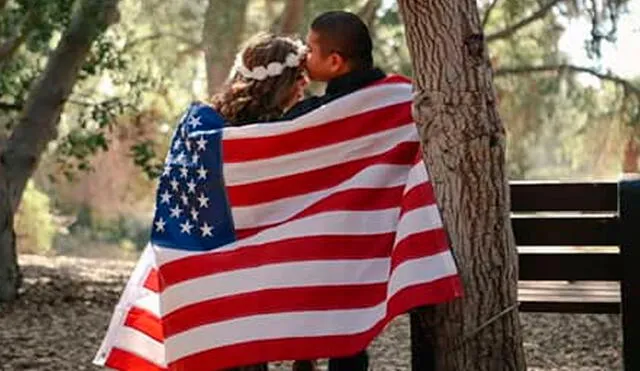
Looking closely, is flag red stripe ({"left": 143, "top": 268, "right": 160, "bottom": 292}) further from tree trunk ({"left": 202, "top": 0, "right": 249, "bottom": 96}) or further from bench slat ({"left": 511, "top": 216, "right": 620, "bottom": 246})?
tree trunk ({"left": 202, "top": 0, "right": 249, "bottom": 96})

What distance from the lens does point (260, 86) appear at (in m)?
4.11

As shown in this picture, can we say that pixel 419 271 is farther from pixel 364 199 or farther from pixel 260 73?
pixel 260 73

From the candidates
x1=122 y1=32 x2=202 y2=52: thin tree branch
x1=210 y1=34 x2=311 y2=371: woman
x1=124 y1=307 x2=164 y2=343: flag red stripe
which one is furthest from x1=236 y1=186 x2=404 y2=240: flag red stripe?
x1=122 y1=32 x2=202 y2=52: thin tree branch

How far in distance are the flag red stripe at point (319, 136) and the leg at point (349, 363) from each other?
0.69 m

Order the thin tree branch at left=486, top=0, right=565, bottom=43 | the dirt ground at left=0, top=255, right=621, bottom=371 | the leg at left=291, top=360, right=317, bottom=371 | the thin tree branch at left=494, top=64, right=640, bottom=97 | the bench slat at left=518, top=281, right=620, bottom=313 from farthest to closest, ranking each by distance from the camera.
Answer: the thin tree branch at left=494, top=64, right=640, bottom=97
the thin tree branch at left=486, top=0, right=565, bottom=43
the dirt ground at left=0, top=255, right=621, bottom=371
the bench slat at left=518, top=281, right=620, bottom=313
the leg at left=291, top=360, right=317, bottom=371

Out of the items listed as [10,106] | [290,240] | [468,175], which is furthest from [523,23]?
[290,240]

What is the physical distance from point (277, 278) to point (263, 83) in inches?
25.3

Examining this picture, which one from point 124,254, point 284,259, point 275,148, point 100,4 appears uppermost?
point 100,4

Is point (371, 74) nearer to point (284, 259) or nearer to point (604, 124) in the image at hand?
point (284, 259)

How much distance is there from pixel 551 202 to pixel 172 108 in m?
14.1

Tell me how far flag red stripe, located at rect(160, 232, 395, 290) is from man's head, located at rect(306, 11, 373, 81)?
0.56 m

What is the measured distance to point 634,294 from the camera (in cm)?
417

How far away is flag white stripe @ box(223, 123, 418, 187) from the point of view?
405 cm

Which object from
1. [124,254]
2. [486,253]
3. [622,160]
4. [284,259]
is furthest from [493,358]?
[124,254]
